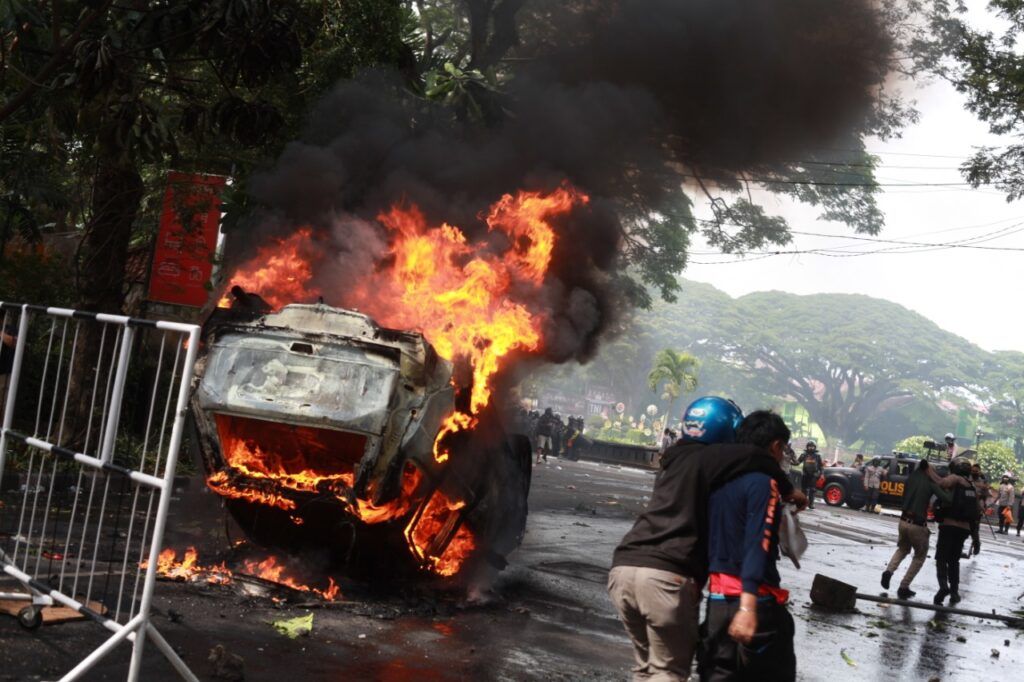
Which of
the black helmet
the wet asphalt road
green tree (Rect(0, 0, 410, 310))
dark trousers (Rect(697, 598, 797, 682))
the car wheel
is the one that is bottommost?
the wet asphalt road

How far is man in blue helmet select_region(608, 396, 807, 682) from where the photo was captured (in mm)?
4289

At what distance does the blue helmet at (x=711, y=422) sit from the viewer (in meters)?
4.53

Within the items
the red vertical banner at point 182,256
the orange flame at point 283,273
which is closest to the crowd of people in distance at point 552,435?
the red vertical banner at point 182,256

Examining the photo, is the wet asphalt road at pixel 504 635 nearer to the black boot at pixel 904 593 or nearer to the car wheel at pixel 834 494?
the black boot at pixel 904 593

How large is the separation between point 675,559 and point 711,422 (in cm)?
61

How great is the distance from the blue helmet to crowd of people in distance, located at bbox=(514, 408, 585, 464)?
29.6 m

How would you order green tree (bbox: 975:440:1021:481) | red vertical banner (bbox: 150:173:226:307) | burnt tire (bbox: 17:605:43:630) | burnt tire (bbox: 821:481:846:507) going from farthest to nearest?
green tree (bbox: 975:440:1021:481) → burnt tire (bbox: 821:481:846:507) → red vertical banner (bbox: 150:173:226:307) → burnt tire (bbox: 17:605:43:630)

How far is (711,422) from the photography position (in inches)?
178

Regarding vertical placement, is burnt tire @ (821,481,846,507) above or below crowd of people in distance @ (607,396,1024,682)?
below

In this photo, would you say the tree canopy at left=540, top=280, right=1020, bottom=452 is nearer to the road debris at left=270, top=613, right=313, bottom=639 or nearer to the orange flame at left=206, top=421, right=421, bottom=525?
the orange flame at left=206, top=421, right=421, bottom=525

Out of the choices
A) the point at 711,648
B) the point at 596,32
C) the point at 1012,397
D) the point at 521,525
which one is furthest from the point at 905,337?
the point at 711,648

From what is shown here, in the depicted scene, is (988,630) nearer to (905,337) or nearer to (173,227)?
(173,227)

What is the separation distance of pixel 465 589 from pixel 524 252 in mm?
5939

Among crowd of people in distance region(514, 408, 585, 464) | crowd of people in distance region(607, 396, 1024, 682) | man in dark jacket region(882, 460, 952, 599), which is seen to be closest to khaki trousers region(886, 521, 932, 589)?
man in dark jacket region(882, 460, 952, 599)
